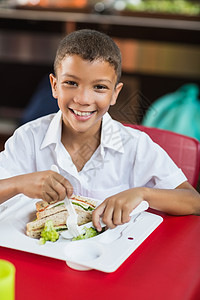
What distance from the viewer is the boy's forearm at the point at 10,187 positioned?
1.09 meters

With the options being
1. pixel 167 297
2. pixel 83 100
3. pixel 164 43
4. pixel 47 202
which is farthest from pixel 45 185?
pixel 164 43

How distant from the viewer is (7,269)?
66 cm

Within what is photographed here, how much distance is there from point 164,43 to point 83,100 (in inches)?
97.9

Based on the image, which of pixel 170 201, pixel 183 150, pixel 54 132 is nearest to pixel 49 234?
pixel 170 201

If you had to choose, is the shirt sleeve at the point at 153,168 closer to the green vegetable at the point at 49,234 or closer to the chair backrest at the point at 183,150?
the chair backrest at the point at 183,150

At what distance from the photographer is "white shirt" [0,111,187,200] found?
1.33 meters

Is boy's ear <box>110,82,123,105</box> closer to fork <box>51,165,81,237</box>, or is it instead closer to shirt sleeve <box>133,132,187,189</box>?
shirt sleeve <box>133,132,187,189</box>

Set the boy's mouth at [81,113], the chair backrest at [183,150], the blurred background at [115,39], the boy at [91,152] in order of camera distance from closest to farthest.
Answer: the boy at [91,152]
the boy's mouth at [81,113]
the chair backrest at [183,150]
the blurred background at [115,39]

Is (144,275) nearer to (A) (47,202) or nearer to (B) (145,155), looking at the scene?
(A) (47,202)

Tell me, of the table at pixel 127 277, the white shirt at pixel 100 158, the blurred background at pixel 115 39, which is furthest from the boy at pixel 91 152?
the blurred background at pixel 115 39

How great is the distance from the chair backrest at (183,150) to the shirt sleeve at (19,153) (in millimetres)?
399

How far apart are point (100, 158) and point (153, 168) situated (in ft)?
0.53

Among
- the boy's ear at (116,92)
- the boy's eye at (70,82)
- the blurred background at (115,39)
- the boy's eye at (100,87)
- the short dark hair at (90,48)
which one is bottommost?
the blurred background at (115,39)

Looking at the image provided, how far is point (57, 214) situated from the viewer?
1.04 meters
